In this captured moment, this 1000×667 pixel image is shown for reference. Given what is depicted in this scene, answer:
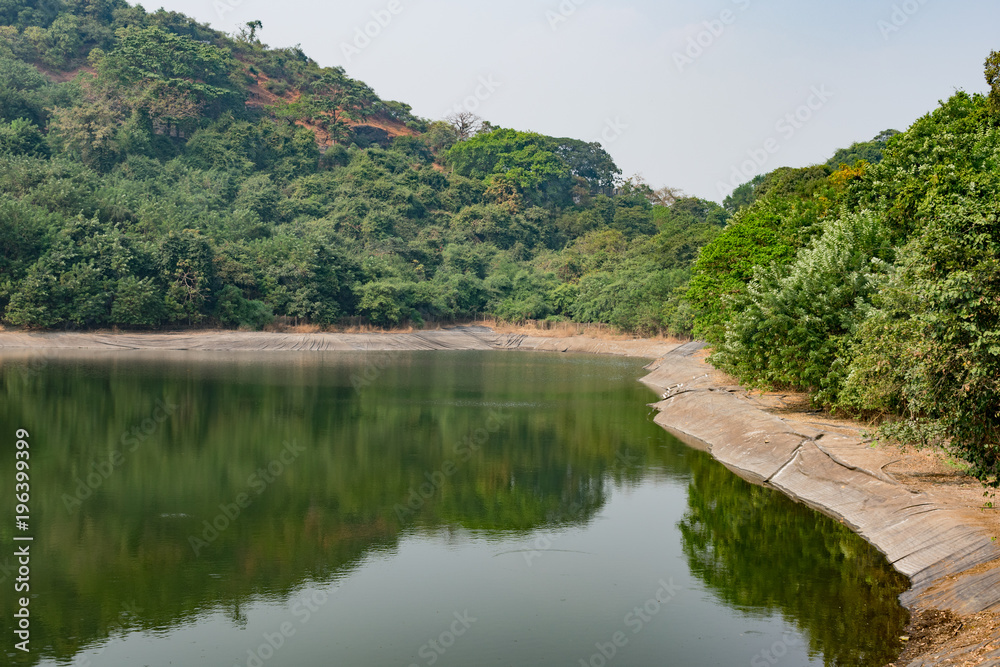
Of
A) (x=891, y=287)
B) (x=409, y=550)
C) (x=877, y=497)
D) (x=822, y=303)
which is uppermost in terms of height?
(x=891, y=287)

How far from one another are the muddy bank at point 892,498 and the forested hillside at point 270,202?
37.3 meters

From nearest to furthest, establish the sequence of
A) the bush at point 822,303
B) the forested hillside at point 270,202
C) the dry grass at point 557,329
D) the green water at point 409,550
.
→ the green water at point 409,550, the bush at point 822,303, the forested hillside at point 270,202, the dry grass at point 557,329

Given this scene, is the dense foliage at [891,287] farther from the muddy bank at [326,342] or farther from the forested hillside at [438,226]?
the muddy bank at [326,342]

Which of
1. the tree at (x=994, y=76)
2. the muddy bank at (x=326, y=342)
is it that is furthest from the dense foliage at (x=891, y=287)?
the muddy bank at (x=326, y=342)

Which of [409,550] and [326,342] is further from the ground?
[326,342]

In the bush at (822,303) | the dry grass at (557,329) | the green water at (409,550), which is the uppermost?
the bush at (822,303)

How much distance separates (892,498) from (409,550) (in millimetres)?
8784

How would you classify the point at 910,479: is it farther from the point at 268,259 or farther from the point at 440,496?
the point at 268,259

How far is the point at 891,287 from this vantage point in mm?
16031

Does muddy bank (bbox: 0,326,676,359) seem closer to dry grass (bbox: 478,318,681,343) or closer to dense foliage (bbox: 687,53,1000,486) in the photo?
dry grass (bbox: 478,318,681,343)

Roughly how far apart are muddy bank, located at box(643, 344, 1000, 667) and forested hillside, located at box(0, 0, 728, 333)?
37.3 m

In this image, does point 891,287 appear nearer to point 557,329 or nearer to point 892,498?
point 892,498

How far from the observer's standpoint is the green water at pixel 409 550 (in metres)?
10.4

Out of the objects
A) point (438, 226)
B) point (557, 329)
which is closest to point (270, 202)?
point (438, 226)
